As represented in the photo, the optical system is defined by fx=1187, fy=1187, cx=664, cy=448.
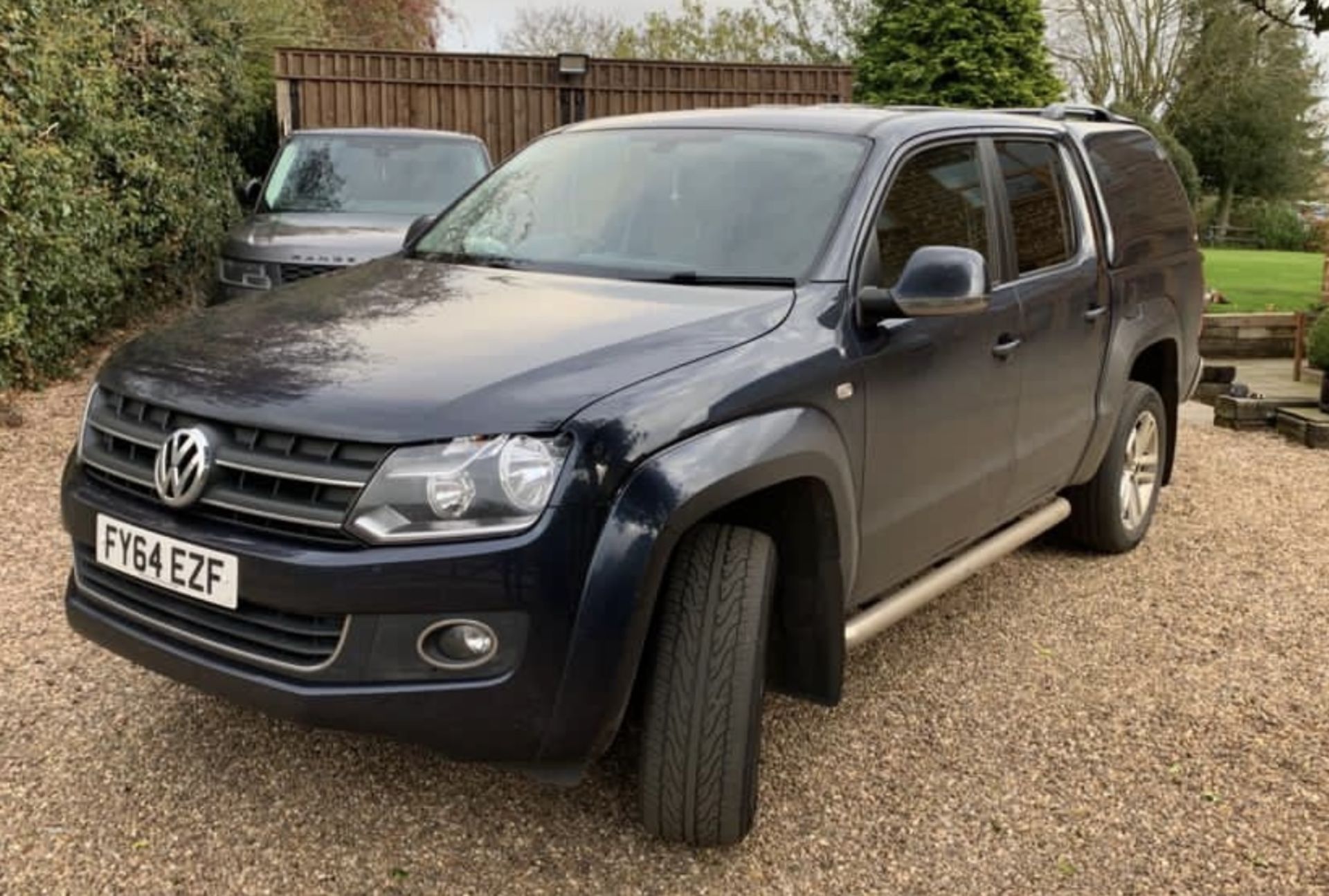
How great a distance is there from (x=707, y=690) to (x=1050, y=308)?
7.03ft

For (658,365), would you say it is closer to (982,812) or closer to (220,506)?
(220,506)

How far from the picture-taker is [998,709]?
142 inches

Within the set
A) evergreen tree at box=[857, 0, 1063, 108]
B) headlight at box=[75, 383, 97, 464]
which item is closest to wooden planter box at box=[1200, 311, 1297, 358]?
evergreen tree at box=[857, 0, 1063, 108]

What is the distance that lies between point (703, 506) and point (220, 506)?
1.03 metres

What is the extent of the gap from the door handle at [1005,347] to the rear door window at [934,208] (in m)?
0.26

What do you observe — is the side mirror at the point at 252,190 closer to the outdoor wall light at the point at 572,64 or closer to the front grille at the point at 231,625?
the outdoor wall light at the point at 572,64

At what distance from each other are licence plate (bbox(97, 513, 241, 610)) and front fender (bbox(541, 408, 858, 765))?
746mm

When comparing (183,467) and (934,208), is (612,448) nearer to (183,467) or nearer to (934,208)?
(183,467)

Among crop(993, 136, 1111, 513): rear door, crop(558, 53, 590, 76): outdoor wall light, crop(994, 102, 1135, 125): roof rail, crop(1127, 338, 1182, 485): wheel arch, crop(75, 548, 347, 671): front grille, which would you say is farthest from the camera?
crop(558, 53, 590, 76): outdoor wall light

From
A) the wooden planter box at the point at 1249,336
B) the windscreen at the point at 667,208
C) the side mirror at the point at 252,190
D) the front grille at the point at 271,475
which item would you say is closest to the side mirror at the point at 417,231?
the windscreen at the point at 667,208

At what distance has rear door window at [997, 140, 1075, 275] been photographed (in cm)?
403

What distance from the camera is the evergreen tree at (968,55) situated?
605 inches

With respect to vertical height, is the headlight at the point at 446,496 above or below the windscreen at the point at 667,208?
below

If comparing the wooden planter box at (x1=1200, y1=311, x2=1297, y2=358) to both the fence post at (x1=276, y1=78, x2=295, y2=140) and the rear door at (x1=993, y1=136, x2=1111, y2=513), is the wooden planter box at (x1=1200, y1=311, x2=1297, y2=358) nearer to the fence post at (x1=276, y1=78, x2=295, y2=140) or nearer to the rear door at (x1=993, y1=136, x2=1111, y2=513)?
the rear door at (x1=993, y1=136, x2=1111, y2=513)
